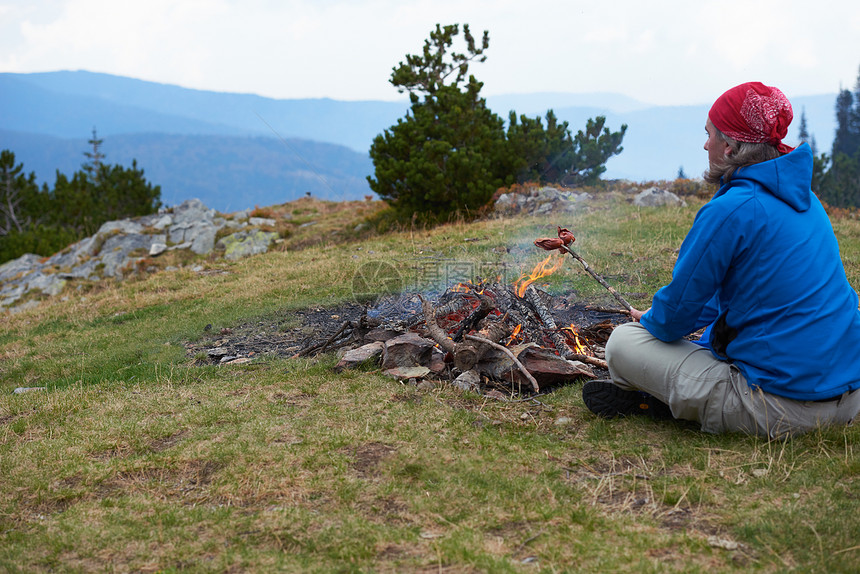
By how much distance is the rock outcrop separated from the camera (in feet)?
63.0

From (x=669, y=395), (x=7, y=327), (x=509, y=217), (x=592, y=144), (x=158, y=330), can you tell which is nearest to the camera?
(x=669, y=395)

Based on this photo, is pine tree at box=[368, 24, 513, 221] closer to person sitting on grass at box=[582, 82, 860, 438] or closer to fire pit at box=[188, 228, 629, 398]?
fire pit at box=[188, 228, 629, 398]

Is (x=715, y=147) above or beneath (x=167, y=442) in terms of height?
above

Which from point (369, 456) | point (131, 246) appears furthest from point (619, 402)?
point (131, 246)

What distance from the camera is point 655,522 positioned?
8.95 ft

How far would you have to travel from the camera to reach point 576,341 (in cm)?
543

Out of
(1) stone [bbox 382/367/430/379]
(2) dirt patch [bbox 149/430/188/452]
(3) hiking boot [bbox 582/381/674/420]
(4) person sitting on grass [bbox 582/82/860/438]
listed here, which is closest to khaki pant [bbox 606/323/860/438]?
(4) person sitting on grass [bbox 582/82/860/438]

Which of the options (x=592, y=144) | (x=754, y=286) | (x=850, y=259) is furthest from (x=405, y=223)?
(x=754, y=286)

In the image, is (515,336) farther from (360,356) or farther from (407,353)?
(360,356)

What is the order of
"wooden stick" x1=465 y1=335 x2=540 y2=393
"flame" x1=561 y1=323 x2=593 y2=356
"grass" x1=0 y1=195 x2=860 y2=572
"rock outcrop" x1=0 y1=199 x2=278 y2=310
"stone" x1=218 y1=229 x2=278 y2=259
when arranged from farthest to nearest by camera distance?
"rock outcrop" x1=0 y1=199 x2=278 y2=310
"stone" x1=218 y1=229 x2=278 y2=259
"flame" x1=561 y1=323 x2=593 y2=356
"wooden stick" x1=465 y1=335 x2=540 y2=393
"grass" x1=0 y1=195 x2=860 y2=572

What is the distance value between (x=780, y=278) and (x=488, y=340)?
7.58ft

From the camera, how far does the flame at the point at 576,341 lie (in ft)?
17.6

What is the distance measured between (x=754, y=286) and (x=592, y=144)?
17.5 m

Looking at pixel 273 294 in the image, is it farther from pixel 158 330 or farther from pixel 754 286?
pixel 754 286
